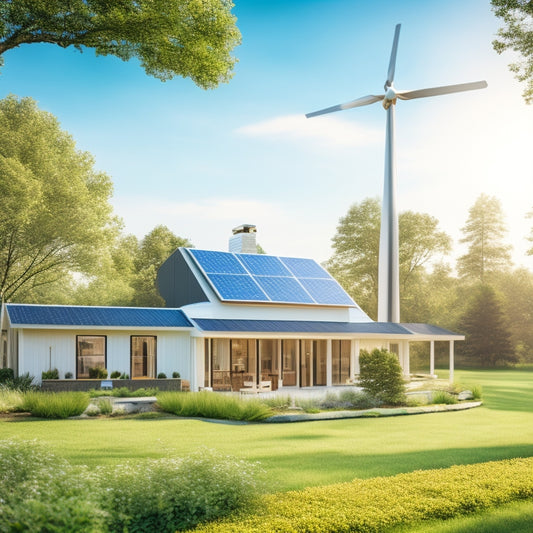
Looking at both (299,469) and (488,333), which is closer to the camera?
(299,469)

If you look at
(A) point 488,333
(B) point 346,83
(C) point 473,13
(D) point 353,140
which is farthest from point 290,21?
(A) point 488,333

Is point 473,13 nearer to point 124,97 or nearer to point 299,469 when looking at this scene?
point 124,97

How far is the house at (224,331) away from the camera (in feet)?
78.3

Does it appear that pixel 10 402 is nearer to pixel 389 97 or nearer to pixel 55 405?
pixel 55 405

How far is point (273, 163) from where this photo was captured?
5084 centimetres

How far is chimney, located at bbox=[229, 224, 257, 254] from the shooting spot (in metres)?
34.1

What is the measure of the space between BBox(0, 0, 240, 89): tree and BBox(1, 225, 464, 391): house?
12271 mm

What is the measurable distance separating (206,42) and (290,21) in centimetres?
2010

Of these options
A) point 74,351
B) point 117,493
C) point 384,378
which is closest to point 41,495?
point 117,493

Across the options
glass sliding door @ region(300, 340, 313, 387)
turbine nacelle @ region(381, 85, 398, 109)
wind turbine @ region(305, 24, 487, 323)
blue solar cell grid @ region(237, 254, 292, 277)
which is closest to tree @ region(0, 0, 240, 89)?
glass sliding door @ region(300, 340, 313, 387)

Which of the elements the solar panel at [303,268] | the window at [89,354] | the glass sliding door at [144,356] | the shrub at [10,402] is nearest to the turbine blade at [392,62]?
the solar panel at [303,268]

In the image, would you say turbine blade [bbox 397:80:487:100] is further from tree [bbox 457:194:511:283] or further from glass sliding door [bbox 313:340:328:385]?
tree [bbox 457:194:511:283]

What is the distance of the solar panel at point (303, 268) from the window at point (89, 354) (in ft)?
37.7

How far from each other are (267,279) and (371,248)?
119ft
